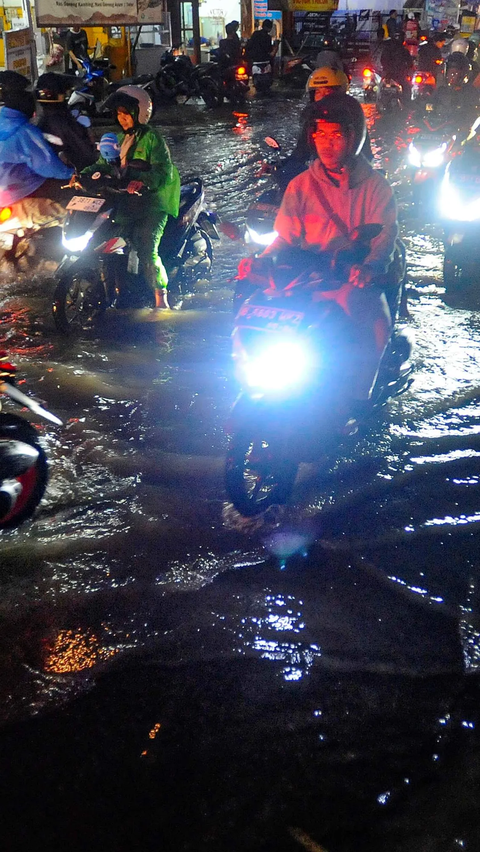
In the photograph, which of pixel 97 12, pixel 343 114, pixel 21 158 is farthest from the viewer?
pixel 97 12

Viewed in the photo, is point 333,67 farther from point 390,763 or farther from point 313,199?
point 390,763

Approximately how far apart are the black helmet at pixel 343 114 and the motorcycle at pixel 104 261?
2.93 m

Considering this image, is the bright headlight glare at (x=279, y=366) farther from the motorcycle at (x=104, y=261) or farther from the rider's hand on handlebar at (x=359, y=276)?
the motorcycle at (x=104, y=261)

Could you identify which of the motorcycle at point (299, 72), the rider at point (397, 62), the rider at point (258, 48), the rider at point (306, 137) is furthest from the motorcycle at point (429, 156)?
the motorcycle at point (299, 72)

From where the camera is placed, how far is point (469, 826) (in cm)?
237

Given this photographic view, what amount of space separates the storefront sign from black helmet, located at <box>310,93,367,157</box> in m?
12.8

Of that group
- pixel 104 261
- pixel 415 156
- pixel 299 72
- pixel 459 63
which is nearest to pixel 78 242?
pixel 104 261

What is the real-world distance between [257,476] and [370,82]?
21.8 meters

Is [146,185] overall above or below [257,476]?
above

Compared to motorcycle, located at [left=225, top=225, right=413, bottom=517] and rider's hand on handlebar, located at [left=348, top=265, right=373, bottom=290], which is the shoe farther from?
rider's hand on handlebar, located at [left=348, top=265, right=373, bottom=290]

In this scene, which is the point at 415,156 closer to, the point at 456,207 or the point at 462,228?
the point at 456,207

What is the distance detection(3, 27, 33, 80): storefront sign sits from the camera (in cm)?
1479

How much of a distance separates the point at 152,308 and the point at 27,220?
198cm

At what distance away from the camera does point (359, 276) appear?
152 inches
